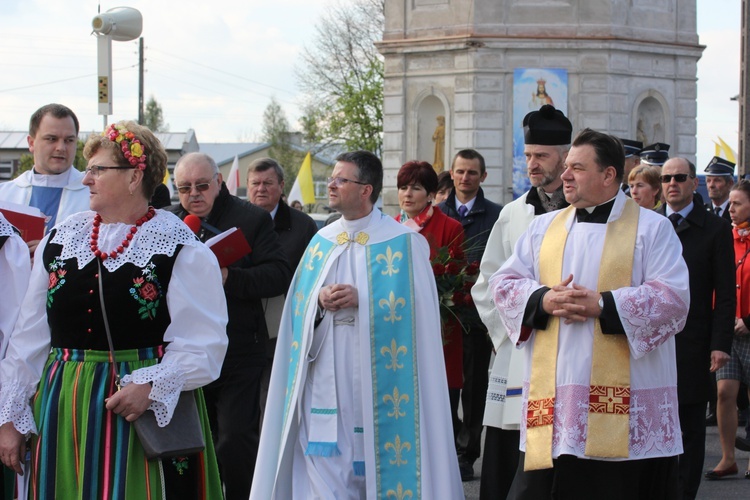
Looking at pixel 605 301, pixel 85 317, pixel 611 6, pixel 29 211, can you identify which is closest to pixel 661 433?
pixel 605 301

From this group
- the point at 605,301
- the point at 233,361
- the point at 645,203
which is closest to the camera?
the point at 605,301

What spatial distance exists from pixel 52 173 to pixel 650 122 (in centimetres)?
2478

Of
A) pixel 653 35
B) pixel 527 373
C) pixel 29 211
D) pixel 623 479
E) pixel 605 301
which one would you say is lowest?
pixel 623 479

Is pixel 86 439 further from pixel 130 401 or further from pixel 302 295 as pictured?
pixel 302 295

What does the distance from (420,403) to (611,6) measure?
76.9 feet

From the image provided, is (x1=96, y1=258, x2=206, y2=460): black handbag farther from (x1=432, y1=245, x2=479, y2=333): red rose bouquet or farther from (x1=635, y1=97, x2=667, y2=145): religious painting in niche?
(x1=635, y1=97, x2=667, y2=145): religious painting in niche

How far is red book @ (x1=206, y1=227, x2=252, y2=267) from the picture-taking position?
258 inches

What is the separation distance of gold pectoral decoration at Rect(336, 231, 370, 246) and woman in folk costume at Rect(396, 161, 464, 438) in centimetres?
183

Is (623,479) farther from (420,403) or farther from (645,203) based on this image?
(645,203)

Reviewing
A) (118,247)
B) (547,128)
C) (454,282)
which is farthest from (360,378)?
(118,247)

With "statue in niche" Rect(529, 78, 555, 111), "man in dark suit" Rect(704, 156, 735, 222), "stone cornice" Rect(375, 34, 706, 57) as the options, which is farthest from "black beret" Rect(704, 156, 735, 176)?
"stone cornice" Rect(375, 34, 706, 57)

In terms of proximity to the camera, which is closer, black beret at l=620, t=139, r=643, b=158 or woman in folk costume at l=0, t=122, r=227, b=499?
woman in folk costume at l=0, t=122, r=227, b=499

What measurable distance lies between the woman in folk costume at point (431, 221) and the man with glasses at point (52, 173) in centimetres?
251

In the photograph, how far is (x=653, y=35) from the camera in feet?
96.0
